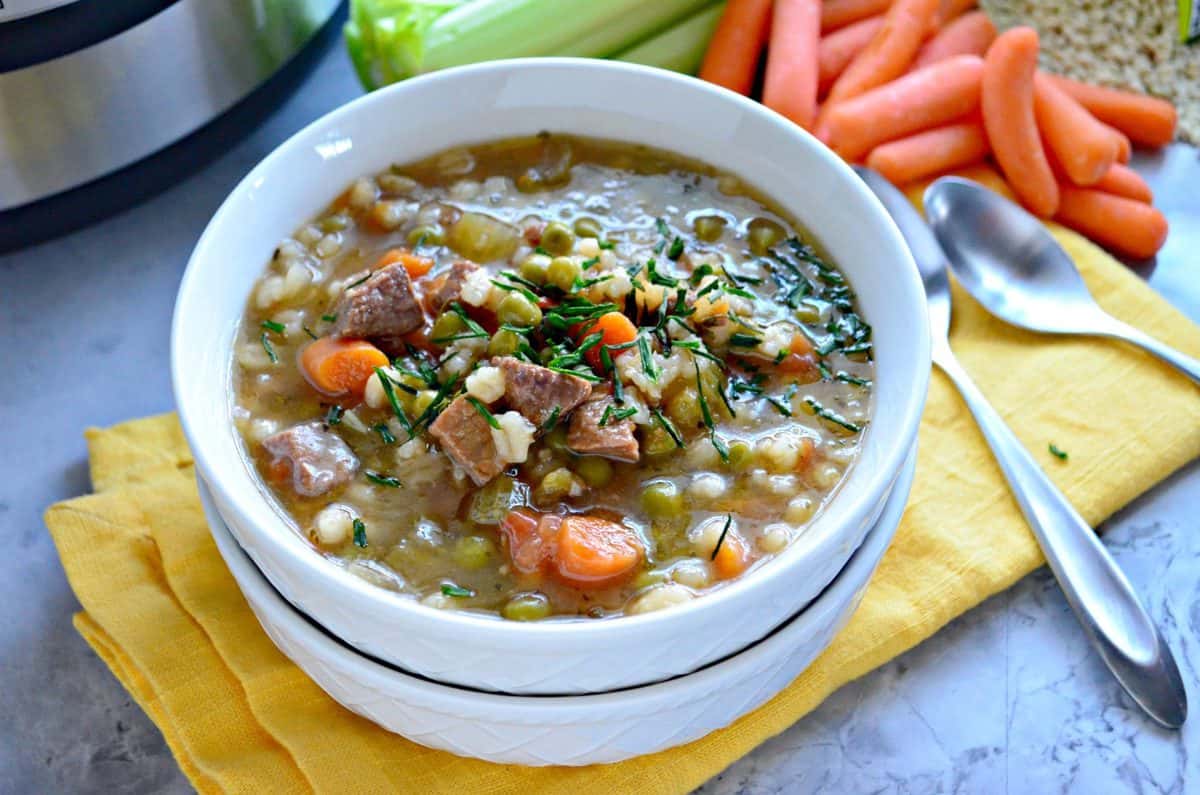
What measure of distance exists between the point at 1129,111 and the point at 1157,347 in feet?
3.35

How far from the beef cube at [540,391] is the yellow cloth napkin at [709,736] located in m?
0.67

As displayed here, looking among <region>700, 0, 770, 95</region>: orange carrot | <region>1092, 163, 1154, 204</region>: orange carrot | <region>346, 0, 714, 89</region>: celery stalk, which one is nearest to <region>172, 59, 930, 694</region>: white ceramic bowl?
<region>346, 0, 714, 89</region>: celery stalk

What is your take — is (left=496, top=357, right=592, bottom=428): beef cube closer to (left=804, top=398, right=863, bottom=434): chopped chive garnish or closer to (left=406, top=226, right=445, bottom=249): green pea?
(left=804, top=398, right=863, bottom=434): chopped chive garnish

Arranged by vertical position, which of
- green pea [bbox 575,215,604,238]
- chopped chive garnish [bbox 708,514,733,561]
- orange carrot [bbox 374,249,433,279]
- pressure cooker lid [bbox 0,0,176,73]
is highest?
pressure cooker lid [bbox 0,0,176,73]

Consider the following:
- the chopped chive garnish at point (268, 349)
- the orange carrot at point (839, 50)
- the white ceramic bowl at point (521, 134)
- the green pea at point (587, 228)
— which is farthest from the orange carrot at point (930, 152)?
the chopped chive garnish at point (268, 349)

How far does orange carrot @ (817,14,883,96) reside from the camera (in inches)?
151

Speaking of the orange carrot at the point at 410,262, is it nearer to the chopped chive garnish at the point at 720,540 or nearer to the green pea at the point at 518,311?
the green pea at the point at 518,311

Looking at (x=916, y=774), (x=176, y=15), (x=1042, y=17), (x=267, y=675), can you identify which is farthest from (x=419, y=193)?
(x=1042, y=17)

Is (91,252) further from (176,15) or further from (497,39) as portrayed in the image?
(497,39)

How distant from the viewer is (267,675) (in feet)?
8.05

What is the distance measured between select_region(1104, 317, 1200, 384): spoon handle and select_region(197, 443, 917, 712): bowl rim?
106 centimetres

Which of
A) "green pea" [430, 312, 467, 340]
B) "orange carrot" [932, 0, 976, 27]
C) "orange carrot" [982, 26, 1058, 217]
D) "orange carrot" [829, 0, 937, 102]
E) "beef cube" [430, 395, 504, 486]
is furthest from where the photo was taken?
"orange carrot" [932, 0, 976, 27]

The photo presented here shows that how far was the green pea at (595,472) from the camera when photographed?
92.2 inches

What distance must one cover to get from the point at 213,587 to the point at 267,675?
0.27m
